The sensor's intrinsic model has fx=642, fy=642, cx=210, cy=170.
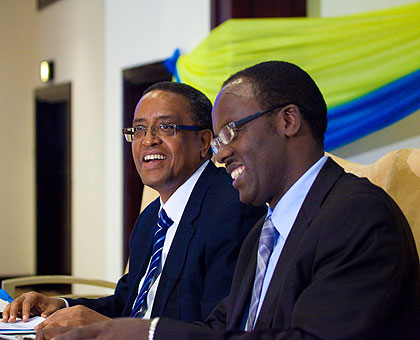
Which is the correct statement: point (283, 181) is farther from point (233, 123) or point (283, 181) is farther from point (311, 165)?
point (233, 123)

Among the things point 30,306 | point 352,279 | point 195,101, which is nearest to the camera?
point 352,279

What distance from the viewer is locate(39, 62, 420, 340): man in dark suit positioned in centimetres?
119

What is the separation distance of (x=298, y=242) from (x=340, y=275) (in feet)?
0.58

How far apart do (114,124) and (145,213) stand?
3.20 m

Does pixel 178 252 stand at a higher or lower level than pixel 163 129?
lower

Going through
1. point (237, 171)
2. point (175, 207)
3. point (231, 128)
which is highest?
point (231, 128)

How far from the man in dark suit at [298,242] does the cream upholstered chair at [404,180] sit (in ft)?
1.88

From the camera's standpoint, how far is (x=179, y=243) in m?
2.04

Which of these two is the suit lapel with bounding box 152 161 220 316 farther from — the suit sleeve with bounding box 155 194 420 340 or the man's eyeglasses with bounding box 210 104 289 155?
the suit sleeve with bounding box 155 194 420 340

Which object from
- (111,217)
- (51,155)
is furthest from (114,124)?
(51,155)

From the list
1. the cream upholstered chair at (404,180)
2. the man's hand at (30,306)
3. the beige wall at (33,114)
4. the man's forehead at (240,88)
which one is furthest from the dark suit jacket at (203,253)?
the beige wall at (33,114)

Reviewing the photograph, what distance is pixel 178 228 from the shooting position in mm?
2082

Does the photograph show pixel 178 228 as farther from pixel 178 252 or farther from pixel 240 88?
pixel 240 88

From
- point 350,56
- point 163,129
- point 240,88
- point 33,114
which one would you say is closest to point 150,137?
point 163,129
